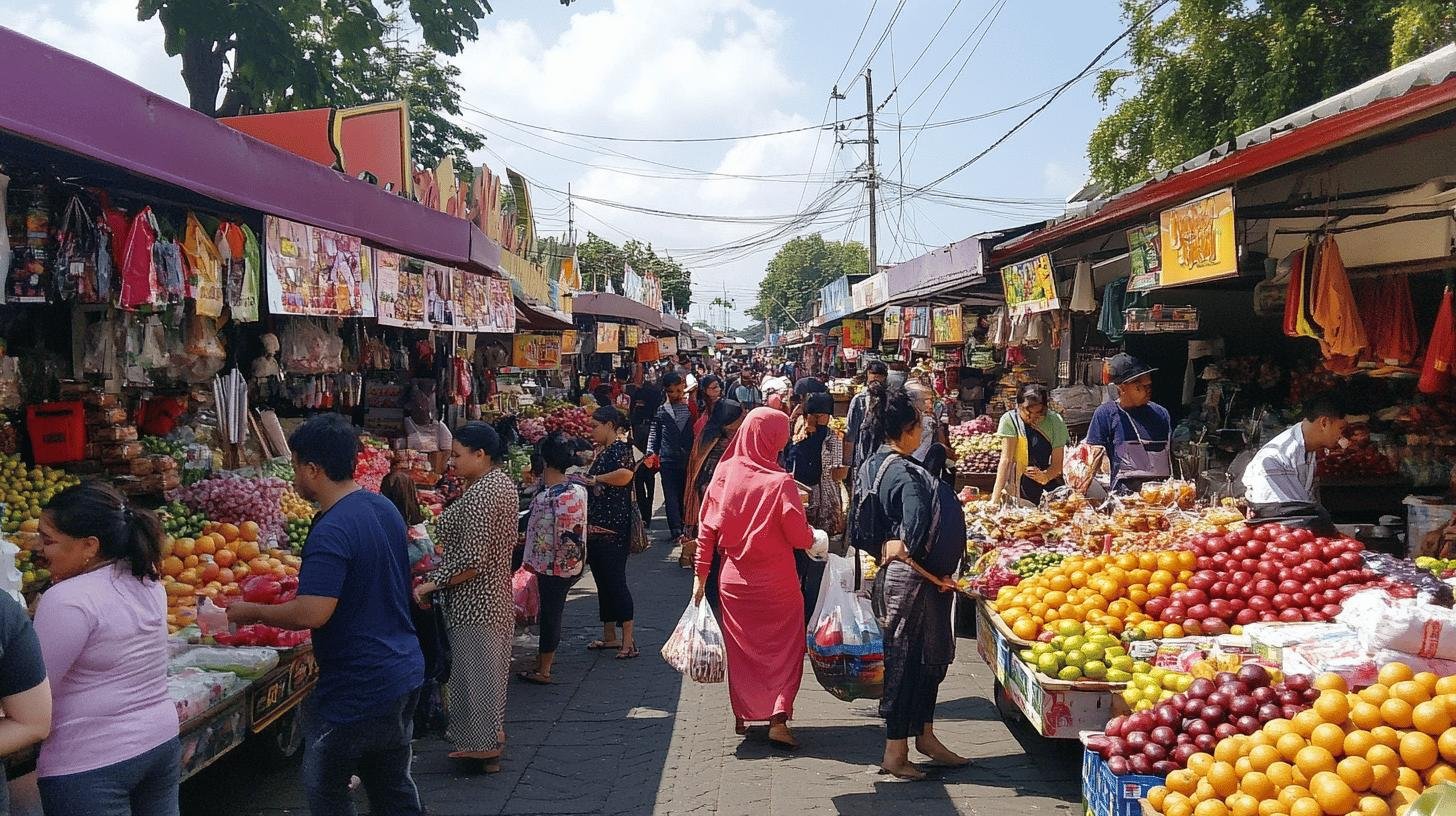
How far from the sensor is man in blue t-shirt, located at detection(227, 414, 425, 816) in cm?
353

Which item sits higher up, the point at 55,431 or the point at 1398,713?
the point at 55,431

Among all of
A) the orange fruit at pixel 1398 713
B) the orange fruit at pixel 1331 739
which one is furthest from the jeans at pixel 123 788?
the orange fruit at pixel 1398 713

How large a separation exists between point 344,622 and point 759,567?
2.53m

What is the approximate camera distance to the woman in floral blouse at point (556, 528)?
668 centimetres

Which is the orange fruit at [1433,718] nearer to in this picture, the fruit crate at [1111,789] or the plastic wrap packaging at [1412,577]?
the fruit crate at [1111,789]

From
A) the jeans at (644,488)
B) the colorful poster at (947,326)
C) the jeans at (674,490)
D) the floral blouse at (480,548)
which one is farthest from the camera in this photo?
the colorful poster at (947,326)

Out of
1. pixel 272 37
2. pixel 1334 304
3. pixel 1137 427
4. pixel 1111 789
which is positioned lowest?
pixel 1111 789

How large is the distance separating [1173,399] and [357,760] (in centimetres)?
1189

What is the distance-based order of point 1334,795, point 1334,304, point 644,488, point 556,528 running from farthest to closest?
1. point 644,488
2. point 556,528
3. point 1334,304
4. point 1334,795

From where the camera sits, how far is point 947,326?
14.3 metres

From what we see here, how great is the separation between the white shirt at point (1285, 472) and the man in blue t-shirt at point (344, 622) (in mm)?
4778

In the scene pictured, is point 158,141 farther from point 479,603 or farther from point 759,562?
point 759,562

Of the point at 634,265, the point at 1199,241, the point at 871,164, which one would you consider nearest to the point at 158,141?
the point at 1199,241

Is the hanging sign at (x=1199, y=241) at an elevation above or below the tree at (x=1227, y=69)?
below
